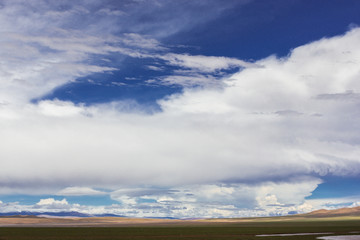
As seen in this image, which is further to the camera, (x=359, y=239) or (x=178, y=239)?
(x=178, y=239)

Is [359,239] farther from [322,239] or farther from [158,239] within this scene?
[158,239]

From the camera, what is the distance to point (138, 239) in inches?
3452

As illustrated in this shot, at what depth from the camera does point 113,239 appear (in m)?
85.1

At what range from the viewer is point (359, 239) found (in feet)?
260

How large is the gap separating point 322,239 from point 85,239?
4504 centimetres

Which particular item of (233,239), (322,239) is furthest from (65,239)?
(322,239)

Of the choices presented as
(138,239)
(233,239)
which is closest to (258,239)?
(233,239)

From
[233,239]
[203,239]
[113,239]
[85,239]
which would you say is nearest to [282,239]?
[233,239]

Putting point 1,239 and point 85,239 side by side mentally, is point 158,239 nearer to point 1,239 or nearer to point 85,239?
point 85,239

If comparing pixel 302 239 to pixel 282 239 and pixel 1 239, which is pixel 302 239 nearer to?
pixel 282 239

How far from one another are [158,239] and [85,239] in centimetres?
1417

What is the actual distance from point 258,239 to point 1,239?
49.2 meters

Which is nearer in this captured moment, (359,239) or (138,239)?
(359,239)

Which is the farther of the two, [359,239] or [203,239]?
[203,239]
